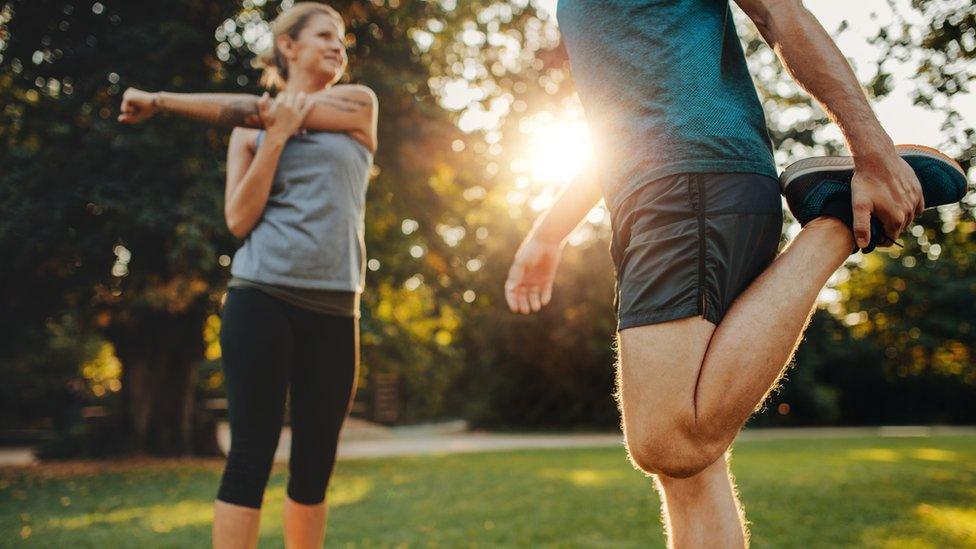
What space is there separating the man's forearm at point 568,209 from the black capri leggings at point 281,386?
728 mm

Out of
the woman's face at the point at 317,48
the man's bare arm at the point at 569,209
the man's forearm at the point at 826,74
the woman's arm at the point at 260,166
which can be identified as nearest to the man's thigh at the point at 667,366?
the man's forearm at the point at 826,74

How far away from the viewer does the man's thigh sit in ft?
5.12

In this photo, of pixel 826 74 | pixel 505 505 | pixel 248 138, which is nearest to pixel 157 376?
pixel 505 505

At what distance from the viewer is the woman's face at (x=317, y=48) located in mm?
2723

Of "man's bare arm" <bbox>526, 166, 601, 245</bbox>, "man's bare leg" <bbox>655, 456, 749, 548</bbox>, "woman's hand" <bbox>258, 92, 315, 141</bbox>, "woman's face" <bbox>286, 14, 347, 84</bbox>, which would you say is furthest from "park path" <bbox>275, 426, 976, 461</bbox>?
"man's bare leg" <bbox>655, 456, 749, 548</bbox>

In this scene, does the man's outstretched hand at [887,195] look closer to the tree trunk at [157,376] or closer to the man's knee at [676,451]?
the man's knee at [676,451]

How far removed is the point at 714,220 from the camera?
5.17 ft

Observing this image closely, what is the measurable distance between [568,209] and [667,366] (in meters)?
0.75

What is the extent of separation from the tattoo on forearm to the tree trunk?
1236 centimetres

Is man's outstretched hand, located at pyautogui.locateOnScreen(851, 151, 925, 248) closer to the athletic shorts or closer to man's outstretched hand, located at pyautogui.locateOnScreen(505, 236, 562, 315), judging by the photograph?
the athletic shorts

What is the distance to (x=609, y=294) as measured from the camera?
78.4 ft

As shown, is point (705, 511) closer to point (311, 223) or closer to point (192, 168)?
point (311, 223)

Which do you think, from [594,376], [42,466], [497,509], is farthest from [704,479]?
[594,376]

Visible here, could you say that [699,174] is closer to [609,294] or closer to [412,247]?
[412,247]
